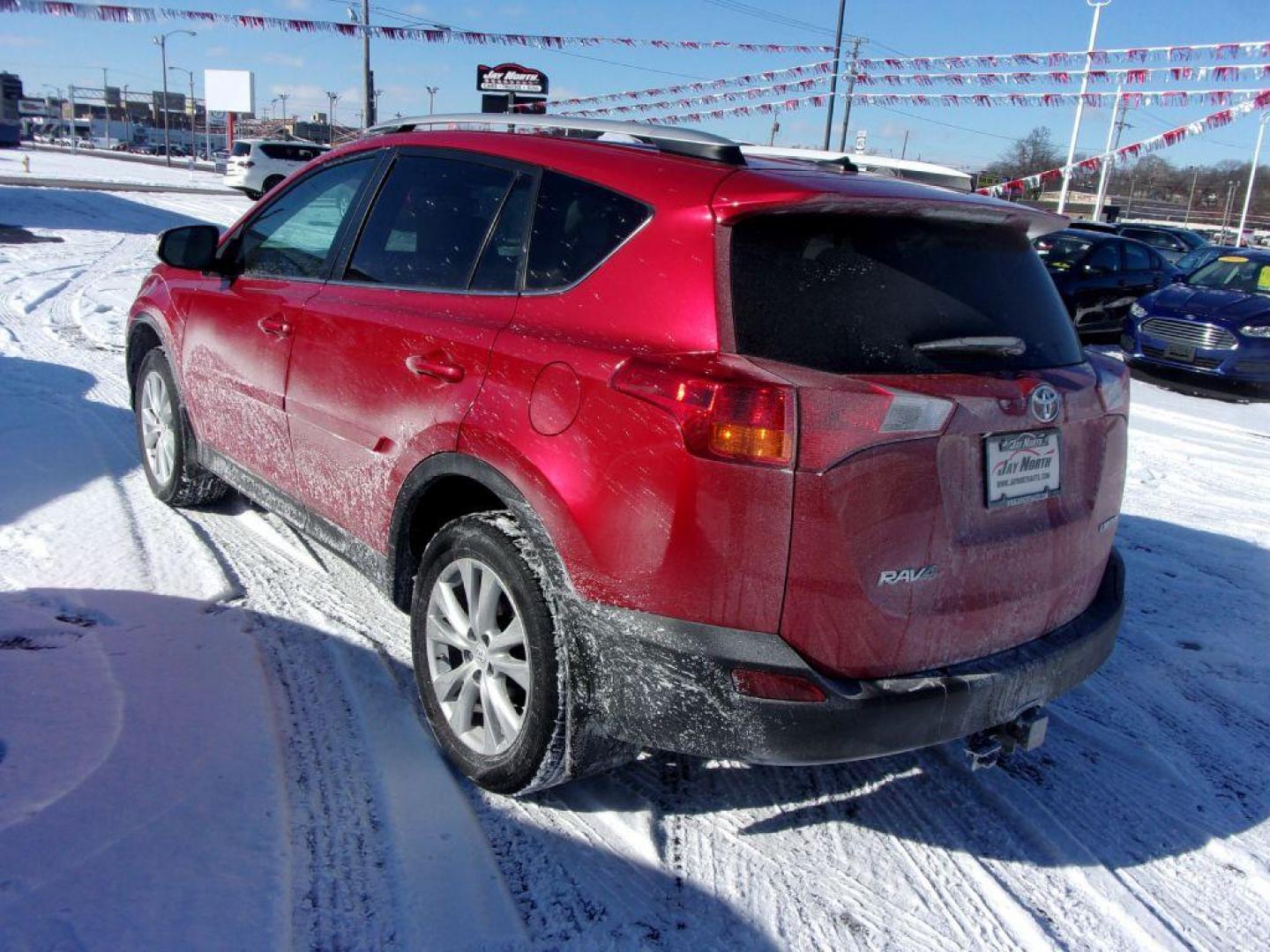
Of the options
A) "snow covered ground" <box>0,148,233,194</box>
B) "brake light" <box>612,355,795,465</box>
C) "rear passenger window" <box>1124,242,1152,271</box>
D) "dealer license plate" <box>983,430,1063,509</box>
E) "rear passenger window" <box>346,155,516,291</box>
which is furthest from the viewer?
"snow covered ground" <box>0,148,233,194</box>

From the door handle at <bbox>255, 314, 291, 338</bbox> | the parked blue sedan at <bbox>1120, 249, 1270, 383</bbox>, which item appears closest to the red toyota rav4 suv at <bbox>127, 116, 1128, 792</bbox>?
the door handle at <bbox>255, 314, 291, 338</bbox>

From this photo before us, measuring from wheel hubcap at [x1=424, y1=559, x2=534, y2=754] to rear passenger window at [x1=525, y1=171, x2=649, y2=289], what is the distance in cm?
84

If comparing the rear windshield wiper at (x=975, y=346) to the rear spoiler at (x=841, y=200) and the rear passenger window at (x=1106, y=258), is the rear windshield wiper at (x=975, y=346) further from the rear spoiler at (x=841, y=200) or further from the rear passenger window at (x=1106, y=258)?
the rear passenger window at (x=1106, y=258)

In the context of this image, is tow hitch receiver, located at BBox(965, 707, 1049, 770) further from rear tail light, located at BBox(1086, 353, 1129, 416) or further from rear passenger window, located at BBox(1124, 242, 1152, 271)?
rear passenger window, located at BBox(1124, 242, 1152, 271)

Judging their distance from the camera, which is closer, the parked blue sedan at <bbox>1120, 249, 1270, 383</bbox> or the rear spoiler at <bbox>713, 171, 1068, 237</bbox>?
the rear spoiler at <bbox>713, 171, 1068, 237</bbox>

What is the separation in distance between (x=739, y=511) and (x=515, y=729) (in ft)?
3.18

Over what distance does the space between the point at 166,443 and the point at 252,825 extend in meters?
2.74

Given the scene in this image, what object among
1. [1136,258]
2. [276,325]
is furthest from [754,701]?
[1136,258]

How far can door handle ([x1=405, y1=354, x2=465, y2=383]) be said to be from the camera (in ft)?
9.06

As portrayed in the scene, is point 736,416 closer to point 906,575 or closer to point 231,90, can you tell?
point 906,575

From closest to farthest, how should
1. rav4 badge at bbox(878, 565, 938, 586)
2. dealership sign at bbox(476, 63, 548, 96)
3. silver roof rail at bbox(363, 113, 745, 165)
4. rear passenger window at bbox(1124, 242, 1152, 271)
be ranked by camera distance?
rav4 badge at bbox(878, 565, 938, 586)
silver roof rail at bbox(363, 113, 745, 165)
rear passenger window at bbox(1124, 242, 1152, 271)
dealership sign at bbox(476, 63, 548, 96)

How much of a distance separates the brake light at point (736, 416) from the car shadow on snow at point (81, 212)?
16.4 meters

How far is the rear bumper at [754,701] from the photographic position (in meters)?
2.22

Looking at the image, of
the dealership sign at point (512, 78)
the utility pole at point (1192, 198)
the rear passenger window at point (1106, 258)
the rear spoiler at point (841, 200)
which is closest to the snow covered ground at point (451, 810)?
the rear spoiler at point (841, 200)
